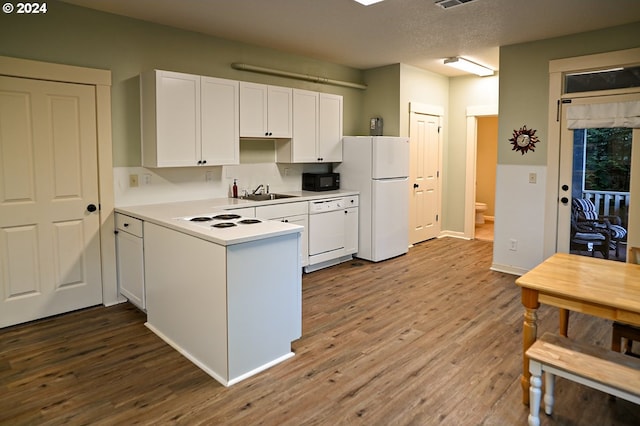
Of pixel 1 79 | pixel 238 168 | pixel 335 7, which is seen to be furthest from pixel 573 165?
pixel 1 79

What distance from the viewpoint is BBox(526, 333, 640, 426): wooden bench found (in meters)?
1.92

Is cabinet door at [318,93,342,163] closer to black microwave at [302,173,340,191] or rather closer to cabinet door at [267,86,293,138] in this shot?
black microwave at [302,173,340,191]

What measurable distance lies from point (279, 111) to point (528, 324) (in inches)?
134

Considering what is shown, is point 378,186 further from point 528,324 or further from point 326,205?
point 528,324

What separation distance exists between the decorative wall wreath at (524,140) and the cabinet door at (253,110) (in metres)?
2.82

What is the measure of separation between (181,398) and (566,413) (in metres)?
2.13

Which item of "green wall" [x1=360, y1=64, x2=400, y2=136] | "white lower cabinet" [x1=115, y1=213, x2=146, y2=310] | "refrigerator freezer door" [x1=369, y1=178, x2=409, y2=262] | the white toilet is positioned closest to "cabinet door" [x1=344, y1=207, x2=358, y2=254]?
"refrigerator freezer door" [x1=369, y1=178, x2=409, y2=262]

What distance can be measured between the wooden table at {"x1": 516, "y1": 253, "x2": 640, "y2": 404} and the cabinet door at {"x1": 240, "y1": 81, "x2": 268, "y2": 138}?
308 centimetres

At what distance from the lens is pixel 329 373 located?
9.14ft

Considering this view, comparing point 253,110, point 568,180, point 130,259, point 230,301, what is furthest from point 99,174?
point 568,180

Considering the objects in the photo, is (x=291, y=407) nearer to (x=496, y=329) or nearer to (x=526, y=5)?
(x=496, y=329)

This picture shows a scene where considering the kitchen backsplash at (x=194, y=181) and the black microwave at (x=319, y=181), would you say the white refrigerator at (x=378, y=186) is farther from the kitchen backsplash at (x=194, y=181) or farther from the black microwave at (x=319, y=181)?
the kitchen backsplash at (x=194, y=181)

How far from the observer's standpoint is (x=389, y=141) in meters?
5.39

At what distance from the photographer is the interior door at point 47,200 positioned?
134 inches
